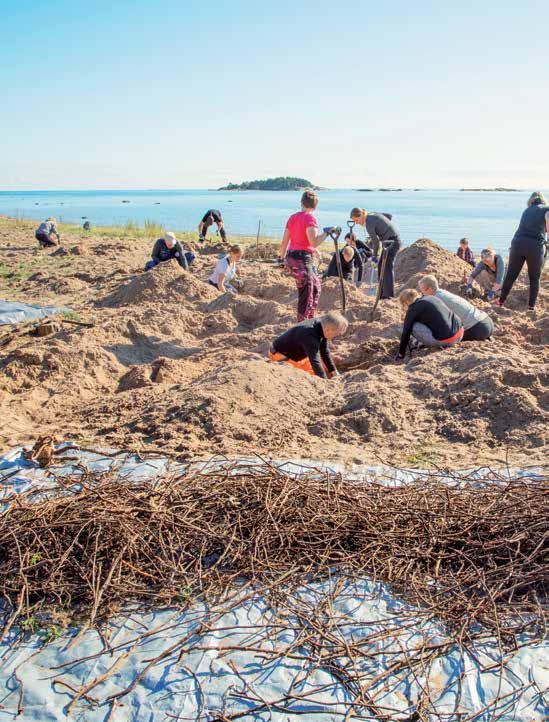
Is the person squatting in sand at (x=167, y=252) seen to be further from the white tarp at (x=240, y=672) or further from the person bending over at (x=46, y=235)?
the white tarp at (x=240, y=672)

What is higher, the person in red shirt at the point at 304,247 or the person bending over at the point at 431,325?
the person in red shirt at the point at 304,247

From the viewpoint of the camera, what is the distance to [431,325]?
5.93 m

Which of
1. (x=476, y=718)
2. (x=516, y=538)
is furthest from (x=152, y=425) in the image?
(x=476, y=718)

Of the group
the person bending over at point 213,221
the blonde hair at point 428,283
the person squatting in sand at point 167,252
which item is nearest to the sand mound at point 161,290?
the person squatting in sand at point 167,252

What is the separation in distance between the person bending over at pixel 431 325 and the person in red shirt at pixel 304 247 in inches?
47.6

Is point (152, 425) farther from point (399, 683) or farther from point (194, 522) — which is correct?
point (399, 683)

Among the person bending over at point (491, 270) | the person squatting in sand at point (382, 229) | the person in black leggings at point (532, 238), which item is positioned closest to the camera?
the person in black leggings at point (532, 238)

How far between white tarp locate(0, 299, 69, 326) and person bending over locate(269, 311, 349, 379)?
171 inches

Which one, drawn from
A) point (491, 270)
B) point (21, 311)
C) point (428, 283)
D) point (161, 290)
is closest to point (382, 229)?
point (491, 270)

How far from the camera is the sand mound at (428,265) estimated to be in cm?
1064

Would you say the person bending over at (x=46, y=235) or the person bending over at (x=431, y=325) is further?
the person bending over at (x=46, y=235)

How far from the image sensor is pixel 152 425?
4.45 meters

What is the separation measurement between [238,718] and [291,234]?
5302mm

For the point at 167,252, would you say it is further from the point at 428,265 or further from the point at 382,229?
the point at 428,265
